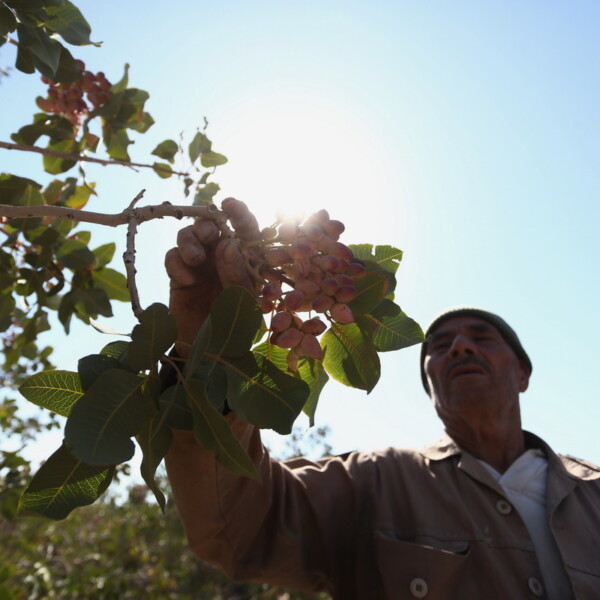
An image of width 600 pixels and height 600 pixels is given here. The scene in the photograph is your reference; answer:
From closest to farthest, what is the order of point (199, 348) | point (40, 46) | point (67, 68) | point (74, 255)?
1. point (199, 348)
2. point (40, 46)
3. point (67, 68)
4. point (74, 255)

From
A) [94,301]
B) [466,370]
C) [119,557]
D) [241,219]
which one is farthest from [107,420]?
[119,557]

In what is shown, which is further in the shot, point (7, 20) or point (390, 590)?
point (390, 590)

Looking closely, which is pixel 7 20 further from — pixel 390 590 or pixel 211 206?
pixel 390 590

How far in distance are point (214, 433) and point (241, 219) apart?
1.33 feet

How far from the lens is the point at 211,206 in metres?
1.07

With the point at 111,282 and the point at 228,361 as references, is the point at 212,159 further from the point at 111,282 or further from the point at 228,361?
the point at 228,361

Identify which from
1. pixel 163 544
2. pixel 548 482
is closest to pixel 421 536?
pixel 548 482

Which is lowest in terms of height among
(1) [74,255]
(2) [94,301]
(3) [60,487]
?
(3) [60,487]

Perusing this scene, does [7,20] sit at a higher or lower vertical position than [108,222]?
higher

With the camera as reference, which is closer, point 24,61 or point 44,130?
point 24,61

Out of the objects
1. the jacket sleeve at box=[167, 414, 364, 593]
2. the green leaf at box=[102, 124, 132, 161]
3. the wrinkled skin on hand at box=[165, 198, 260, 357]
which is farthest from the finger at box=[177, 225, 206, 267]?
the green leaf at box=[102, 124, 132, 161]

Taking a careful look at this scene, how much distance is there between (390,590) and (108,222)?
1.38m

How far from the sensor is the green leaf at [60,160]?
1.98 meters

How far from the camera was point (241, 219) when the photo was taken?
1118 mm
